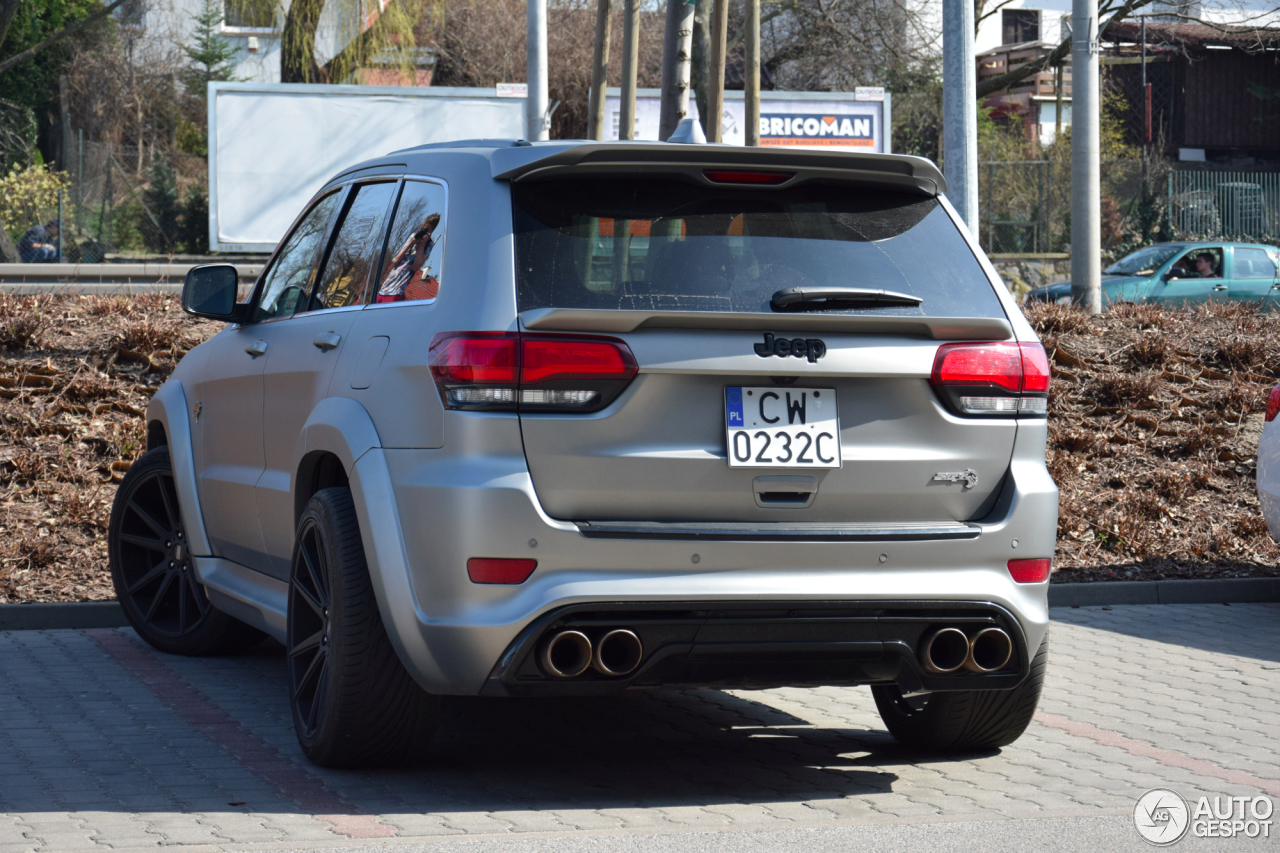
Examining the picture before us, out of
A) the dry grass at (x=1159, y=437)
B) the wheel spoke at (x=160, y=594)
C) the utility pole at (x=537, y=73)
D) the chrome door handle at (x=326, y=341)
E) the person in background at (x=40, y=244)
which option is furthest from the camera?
the person in background at (x=40, y=244)

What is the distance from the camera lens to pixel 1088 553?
917 centimetres

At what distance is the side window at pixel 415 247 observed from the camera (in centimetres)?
452

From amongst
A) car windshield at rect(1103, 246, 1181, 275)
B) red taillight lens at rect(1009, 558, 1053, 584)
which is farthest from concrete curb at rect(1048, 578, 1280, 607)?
car windshield at rect(1103, 246, 1181, 275)

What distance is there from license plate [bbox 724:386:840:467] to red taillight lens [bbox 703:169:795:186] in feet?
2.09

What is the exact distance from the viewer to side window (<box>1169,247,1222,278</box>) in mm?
22562

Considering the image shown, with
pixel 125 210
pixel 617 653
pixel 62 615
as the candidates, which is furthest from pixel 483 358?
pixel 125 210

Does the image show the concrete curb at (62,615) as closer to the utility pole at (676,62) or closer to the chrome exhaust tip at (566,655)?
the chrome exhaust tip at (566,655)

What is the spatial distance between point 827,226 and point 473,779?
1978 millimetres

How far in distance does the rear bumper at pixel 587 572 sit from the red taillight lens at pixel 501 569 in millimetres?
19

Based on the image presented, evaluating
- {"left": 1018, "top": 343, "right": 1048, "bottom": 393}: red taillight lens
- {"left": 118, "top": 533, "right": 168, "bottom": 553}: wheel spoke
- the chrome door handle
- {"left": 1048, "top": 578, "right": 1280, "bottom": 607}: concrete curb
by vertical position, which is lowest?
{"left": 1048, "top": 578, "right": 1280, "bottom": 607}: concrete curb

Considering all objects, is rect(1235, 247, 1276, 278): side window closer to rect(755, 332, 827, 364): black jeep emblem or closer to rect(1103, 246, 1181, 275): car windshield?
rect(1103, 246, 1181, 275): car windshield

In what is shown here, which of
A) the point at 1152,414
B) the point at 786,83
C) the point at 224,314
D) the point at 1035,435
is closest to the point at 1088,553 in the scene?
the point at 1152,414

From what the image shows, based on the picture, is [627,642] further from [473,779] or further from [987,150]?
[987,150]

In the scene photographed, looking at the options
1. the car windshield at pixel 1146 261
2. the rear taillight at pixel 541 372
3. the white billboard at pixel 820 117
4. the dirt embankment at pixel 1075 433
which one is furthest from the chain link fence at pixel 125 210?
the rear taillight at pixel 541 372
